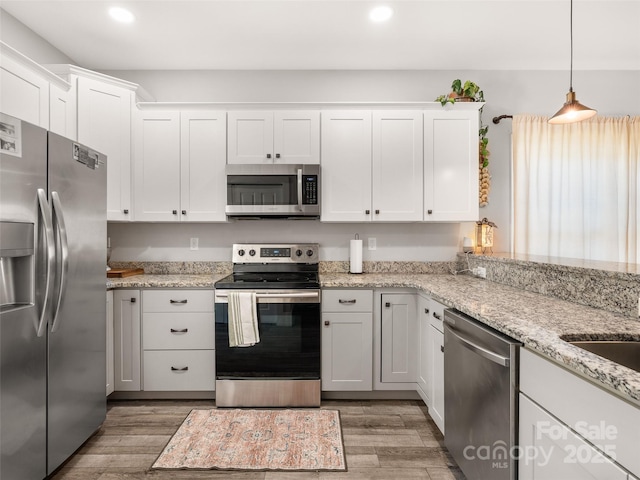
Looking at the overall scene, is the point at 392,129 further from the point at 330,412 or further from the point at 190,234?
the point at 330,412

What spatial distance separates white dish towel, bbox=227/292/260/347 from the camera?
8.25 ft

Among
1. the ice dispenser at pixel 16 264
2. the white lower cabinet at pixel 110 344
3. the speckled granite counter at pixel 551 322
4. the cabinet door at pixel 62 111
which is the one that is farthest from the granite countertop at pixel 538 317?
the cabinet door at pixel 62 111

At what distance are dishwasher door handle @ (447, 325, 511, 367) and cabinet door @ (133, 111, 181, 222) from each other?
2.38 metres

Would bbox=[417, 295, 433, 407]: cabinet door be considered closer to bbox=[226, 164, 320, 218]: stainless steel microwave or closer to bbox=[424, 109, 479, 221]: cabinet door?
bbox=[424, 109, 479, 221]: cabinet door

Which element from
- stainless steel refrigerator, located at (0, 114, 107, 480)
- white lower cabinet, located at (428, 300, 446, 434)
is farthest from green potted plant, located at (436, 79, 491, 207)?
stainless steel refrigerator, located at (0, 114, 107, 480)

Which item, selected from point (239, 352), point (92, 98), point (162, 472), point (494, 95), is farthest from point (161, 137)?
point (494, 95)

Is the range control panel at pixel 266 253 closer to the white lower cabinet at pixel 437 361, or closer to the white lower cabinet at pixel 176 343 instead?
the white lower cabinet at pixel 176 343

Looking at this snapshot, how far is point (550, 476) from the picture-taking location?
110 cm

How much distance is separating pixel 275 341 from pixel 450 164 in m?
2.00

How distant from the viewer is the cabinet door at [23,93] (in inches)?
79.7

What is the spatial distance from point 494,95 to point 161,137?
3.01 m

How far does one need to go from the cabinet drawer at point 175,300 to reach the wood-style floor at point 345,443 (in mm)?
701

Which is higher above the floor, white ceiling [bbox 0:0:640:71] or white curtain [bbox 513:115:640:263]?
white ceiling [bbox 0:0:640:71]

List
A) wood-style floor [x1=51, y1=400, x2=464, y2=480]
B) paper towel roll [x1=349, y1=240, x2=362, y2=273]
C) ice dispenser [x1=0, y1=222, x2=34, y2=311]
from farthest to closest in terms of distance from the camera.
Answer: paper towel roll [x1=349, y1=240, x2=362, y2=273] < wood-style floor [x1=51, y1=400, x2=464, y2=480] < ice dispenser [x1=0, y1=222, x2=34, y2=311]
